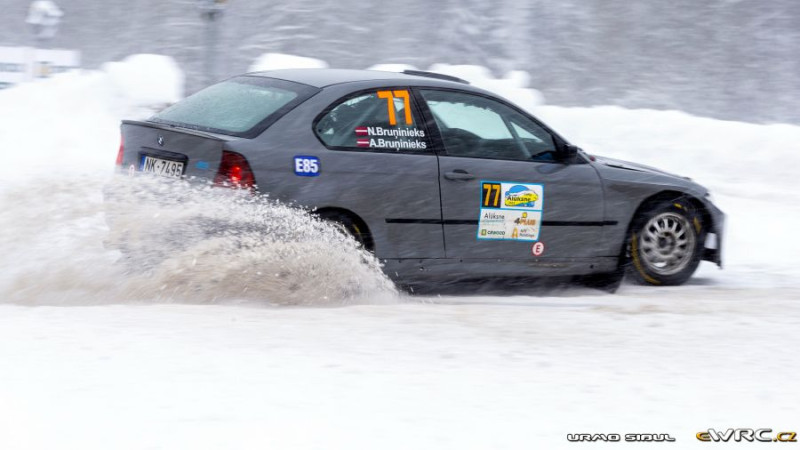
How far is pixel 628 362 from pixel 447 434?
59.6 inches

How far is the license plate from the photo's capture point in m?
6.28

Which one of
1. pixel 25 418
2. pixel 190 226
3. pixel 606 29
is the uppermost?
pixel 606 29

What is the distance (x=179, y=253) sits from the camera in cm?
616

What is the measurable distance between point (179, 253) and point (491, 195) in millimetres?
1975

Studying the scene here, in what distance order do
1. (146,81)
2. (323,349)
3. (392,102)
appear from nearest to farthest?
(323,349)
(392,102)
(146,81)

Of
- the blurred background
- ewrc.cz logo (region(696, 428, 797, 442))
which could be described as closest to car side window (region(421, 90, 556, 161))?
ewrc.cz logo (region(696, 428, 797, 442))

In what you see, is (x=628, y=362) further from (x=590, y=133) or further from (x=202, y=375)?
(x=590, y=133)

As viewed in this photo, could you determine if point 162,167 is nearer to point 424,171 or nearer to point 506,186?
point 424,171

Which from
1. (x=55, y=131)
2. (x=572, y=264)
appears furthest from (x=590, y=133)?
(x=572, y=264)

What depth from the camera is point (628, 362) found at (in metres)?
5.01

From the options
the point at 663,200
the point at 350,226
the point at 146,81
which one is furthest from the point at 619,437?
the point at 146,81

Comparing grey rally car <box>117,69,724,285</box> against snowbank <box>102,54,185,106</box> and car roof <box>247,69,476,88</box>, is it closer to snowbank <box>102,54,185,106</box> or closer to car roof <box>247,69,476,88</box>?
car roof <box>247,69,476,88</box>

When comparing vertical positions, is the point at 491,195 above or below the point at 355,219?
above

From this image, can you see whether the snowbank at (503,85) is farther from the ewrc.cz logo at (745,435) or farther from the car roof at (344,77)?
the ewrc.cz logo at (745,435)
